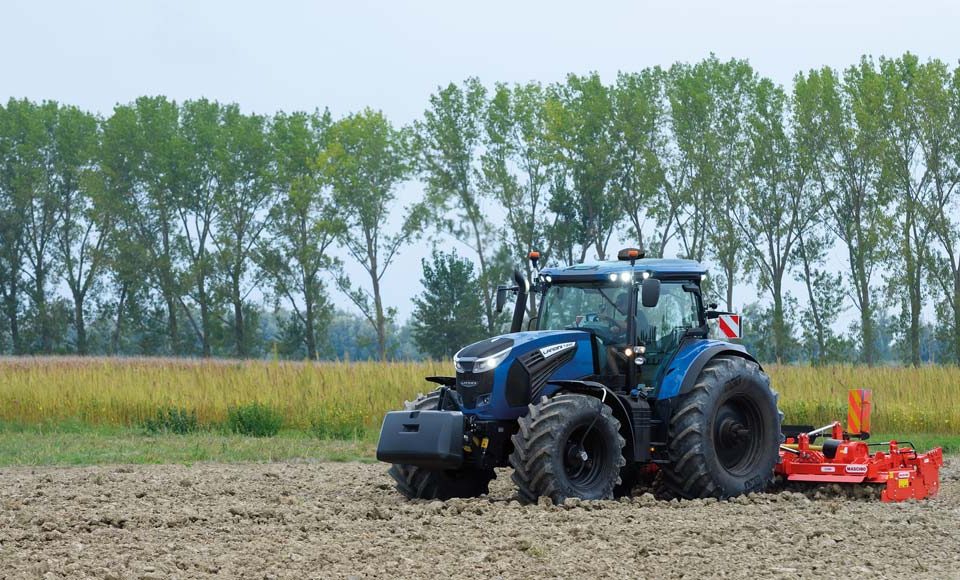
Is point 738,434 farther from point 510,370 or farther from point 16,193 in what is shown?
point 16,193

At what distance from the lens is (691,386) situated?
11.8 meters

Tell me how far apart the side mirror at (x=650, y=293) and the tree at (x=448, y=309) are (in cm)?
3880

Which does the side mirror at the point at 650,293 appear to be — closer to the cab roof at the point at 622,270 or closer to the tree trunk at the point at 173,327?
the cab roof at the point at 622,270

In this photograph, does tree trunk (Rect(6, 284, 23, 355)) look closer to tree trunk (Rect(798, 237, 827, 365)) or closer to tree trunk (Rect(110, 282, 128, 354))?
tree trunk (Rect(110, 282, 128, 354))

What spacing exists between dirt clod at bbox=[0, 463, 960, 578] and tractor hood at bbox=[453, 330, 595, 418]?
2.98 feet

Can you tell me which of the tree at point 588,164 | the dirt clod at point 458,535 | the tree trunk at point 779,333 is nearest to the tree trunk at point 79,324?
the tree at point 588,164

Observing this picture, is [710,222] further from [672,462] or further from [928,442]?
[672,462]

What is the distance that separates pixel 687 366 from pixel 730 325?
106cm

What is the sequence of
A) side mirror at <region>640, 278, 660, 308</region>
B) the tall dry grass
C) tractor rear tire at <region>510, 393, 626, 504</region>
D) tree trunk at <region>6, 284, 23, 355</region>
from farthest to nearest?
tree trunk at <region>6, 284, 23, 355</region> < the tall dry grass < side mirror at <region>640, 278, 660, 308</region> < tractor rear tire at <region>510, 393, 626, 504</region>

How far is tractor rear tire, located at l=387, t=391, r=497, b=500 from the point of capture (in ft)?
39.0

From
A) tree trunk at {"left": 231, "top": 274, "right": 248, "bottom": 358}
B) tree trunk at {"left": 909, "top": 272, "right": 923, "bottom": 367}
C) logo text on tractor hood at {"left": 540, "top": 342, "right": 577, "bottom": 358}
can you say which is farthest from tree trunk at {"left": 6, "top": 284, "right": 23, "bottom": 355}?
logo text on tractor hood at {"left": 540, "top": 342, "right": 577, "bottom": 358}

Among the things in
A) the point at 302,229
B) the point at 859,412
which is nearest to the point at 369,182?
the point at 302,229

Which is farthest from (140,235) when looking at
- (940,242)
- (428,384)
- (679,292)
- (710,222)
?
(679,292)

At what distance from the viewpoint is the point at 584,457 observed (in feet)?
36.3
